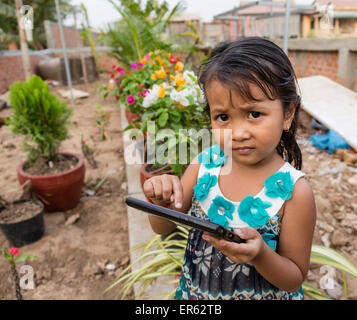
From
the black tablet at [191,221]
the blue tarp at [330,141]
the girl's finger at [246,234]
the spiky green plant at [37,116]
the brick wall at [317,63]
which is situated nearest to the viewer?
the black tablet at [191,221]

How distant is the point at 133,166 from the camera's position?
158 inches

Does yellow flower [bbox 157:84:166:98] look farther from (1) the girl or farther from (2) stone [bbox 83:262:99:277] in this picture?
(2) stone [bbox 83:262:99:277]

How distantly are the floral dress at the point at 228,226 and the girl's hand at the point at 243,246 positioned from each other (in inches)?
7.8

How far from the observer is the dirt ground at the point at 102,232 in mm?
2260

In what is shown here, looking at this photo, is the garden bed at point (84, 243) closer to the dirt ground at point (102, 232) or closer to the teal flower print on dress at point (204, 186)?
the dirt ground at point (102, 232)

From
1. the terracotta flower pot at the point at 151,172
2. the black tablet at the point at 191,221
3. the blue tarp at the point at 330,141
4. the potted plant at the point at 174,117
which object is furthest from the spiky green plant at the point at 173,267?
the blue tarp at the point at 330,141

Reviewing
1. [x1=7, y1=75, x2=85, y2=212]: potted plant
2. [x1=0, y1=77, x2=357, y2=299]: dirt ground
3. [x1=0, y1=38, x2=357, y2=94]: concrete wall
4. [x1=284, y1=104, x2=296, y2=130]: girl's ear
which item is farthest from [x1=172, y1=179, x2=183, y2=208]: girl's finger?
[x1=0, y1=38, x2=357, y2=94]: concrete wall

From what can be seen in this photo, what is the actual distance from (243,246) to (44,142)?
2.76 m

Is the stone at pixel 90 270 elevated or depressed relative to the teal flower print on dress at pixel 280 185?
depressed

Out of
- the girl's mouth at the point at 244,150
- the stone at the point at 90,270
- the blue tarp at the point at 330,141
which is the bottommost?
the stone at the point at 90,270

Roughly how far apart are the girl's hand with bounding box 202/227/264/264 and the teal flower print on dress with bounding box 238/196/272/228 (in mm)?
181

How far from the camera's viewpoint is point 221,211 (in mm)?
1063
